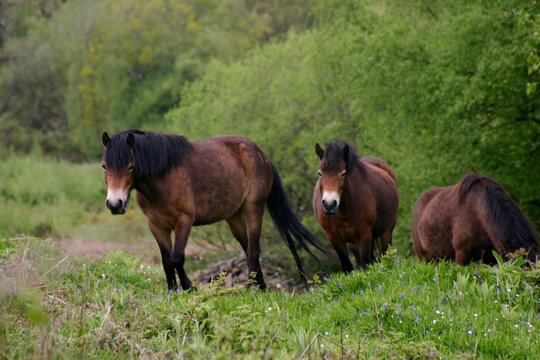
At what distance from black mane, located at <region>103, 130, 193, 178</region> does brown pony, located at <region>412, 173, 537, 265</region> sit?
3.55 metres

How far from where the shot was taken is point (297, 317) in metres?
7.12

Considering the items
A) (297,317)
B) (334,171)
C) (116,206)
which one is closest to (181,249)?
(116,206)

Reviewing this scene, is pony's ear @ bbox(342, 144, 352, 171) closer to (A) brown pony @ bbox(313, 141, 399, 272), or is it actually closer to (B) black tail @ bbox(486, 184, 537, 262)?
(A) brown pony @ bbox(313, 141, 399, 272)

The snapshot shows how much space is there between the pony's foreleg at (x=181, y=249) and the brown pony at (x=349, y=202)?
1.79m

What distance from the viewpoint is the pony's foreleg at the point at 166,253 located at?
1000cm

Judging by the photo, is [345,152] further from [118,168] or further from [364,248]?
[118,168]

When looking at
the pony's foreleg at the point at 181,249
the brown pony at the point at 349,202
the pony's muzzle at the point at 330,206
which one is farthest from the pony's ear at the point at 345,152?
the pony's foreleg at the point at 181,249

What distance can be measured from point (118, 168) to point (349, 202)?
336cm

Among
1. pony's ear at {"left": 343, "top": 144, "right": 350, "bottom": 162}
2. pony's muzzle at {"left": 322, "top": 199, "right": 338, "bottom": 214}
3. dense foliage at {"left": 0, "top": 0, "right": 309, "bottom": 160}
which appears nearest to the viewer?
pony's muzzle at {"left": 322, "top": 199, "right": 338, "bottom": 214}

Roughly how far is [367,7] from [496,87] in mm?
7743

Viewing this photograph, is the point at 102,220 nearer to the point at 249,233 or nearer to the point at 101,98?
the point at 101,98

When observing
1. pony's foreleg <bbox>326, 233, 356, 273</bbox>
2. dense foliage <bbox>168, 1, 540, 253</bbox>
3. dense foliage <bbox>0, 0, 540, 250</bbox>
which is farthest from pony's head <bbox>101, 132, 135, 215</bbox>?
dense foliage <bbox>0, 0, 540, 250</bbox>

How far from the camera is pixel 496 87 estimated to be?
1936cm

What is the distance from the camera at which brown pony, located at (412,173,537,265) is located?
9.98 metres
